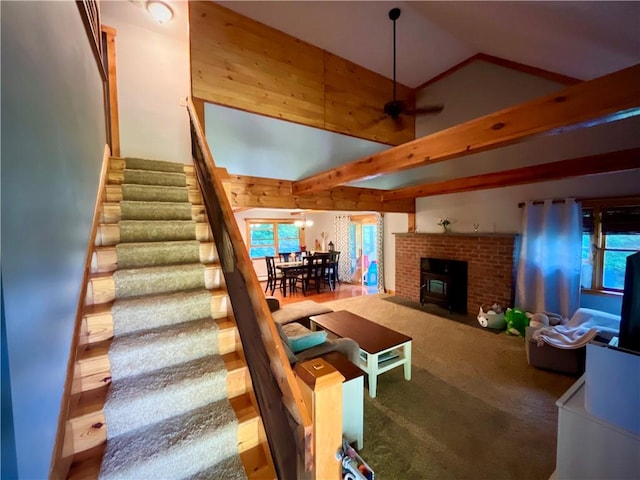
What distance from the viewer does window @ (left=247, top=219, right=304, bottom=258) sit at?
27.2ft

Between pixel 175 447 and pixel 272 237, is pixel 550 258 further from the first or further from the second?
pixel 272 237

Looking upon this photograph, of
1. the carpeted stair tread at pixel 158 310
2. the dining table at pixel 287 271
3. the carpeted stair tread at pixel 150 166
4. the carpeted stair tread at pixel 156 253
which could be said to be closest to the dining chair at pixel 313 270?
the dining table at pixel 287 271

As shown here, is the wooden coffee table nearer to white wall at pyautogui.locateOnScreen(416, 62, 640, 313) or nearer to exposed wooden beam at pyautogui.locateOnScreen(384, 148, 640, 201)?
exposed wooden beam at pyautogui.locateOnScreen(384, 148, 640, 201)

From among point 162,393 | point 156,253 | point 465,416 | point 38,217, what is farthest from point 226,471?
point 465,416

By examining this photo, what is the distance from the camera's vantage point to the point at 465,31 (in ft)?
11.3

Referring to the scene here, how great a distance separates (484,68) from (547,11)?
2316 mm

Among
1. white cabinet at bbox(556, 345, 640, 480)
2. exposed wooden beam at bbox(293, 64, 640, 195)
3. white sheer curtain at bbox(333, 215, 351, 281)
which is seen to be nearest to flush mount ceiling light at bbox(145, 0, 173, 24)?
exposed wooden beam at bbox(293, 64, 640, 195)

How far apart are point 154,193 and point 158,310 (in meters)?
1.39

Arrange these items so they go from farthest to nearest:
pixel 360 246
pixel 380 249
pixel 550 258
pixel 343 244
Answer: pixel 343 244
pixel 360 246
pixel 380 249
pixel 550 258

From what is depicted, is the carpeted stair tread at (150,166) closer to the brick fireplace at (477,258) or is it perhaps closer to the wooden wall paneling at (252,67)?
the wooden wall paneling at (252,67)

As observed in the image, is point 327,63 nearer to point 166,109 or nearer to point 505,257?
point 166,109

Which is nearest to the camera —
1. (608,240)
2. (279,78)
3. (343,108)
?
(608,240)

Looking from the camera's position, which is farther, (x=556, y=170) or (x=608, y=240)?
(x=608, y=240)

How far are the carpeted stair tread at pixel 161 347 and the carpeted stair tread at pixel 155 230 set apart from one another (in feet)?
2.82
